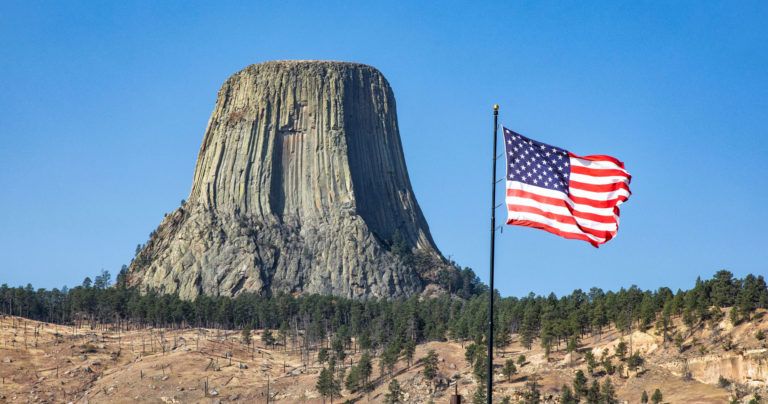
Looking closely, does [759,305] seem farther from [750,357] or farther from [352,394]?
[352,394]

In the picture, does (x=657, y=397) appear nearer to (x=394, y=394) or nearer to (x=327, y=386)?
(x=394, y=394)

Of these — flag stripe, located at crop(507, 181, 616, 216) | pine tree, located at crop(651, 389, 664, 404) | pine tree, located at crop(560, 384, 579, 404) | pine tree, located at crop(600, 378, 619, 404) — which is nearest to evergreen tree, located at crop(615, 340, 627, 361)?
pine tree, located at crop(600, 378, 619, 404)

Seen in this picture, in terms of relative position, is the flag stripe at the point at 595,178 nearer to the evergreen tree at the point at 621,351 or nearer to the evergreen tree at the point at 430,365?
the evergreen tree at the point at 621,351

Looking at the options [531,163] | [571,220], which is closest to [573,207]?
[571,220]

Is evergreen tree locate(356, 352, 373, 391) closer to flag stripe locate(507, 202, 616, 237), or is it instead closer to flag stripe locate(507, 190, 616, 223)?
flag stripe locate(507, 190, 616, 223)

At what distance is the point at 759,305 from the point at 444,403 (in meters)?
46.5

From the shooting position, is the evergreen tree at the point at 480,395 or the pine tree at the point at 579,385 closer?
the evergreen tree at the point at 480,395

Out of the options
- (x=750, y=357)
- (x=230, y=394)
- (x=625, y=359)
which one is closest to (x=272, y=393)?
(x=230, y=394)

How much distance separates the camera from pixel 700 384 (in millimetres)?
171250

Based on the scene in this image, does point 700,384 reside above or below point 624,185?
below

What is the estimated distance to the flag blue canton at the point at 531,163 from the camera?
146 ft

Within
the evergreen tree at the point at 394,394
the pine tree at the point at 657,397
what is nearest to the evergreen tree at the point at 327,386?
the evergreen tree at the point at 394,394

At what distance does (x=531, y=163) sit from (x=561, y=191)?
1.41m

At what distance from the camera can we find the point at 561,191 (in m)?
44.7
